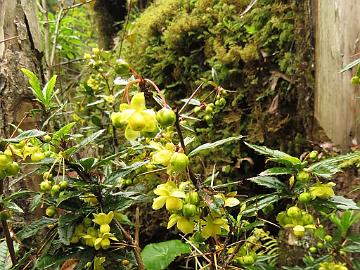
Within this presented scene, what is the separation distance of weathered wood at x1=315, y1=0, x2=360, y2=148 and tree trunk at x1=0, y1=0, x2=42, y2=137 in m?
0.93

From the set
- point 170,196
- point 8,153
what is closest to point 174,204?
point 170,196

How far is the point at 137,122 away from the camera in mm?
561

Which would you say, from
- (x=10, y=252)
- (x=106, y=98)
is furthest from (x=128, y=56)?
(x=10, y=252)

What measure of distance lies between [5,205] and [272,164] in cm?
98

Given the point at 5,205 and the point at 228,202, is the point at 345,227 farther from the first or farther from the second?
the point at 5,205

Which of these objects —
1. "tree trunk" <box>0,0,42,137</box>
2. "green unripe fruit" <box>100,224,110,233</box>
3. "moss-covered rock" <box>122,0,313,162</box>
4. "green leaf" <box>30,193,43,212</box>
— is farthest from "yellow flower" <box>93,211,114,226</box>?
"moss-covered rock" <box>122,0,313,162</box>

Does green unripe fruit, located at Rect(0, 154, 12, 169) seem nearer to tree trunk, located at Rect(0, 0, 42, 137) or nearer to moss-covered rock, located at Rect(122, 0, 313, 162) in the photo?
tree trunk, located at Rect(0, 0, 42, 137)

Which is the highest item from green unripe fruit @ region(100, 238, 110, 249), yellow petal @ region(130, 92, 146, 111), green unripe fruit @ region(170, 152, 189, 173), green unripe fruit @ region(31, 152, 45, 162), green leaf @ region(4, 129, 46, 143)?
yellow petal @ region(130, 92, 146, 111)

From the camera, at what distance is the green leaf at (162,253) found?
4.17 ft

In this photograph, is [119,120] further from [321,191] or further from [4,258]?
[4,258]

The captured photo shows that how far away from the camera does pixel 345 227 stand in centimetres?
84

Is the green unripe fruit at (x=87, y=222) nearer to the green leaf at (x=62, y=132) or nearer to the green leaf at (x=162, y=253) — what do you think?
the green leaf at (x=62, y=132)

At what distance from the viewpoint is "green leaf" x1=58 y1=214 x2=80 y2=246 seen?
0.75 metres

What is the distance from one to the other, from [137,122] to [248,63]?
1.09m
